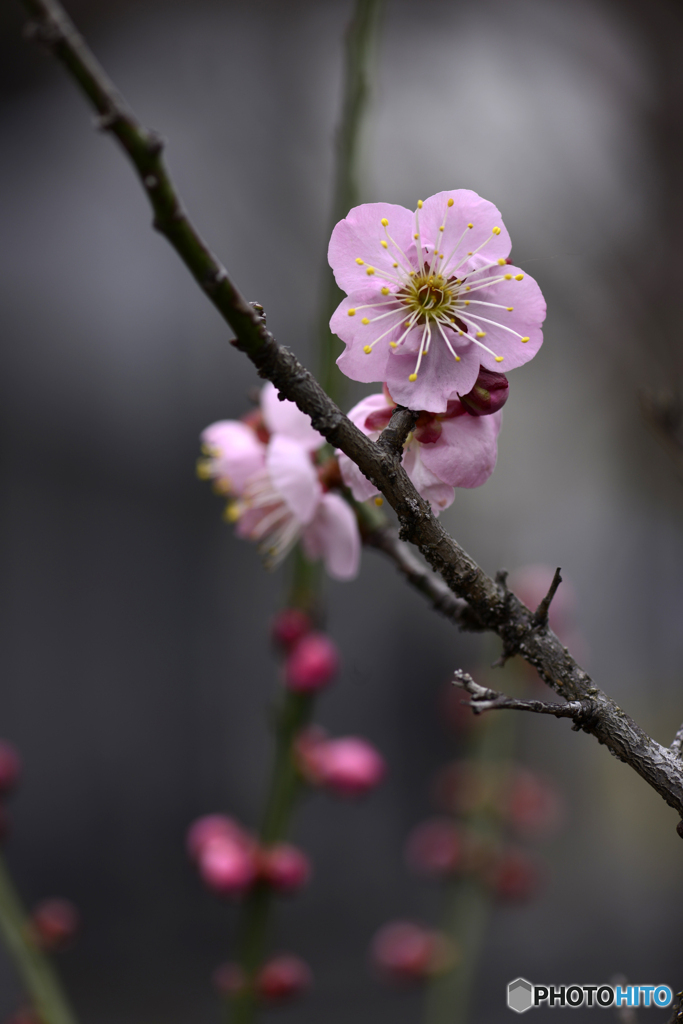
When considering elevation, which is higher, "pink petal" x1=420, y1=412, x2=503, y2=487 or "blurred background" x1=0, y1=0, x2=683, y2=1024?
"blurred background" x1=0, y1=0, x2=683, y2=1024

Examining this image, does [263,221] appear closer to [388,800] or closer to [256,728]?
[256,728]

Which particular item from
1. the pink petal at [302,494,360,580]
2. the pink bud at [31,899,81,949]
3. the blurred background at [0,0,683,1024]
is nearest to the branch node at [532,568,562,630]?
the pink petal at [302,494,360,580]

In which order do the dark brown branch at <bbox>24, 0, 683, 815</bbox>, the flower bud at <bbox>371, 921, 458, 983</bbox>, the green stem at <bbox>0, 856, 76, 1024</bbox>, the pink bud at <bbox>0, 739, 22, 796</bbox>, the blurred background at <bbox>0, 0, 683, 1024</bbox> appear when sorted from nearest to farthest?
the dark brown branch at <bbox>24, 0, 683, 815</bbox> → the green stem at <bbox>0, 856, 76, 1024</bbox> → the pink bud at <bbox>0, 739, 22, 796</bbox> → the flower bud at <bbox>371, 921, 458, 983</bbox> → the blurred background at <bbox>0, 0, 683, 1024</bbox>

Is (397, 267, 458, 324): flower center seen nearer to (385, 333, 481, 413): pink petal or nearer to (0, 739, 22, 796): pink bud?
(385, 333, 481, 413): pink petal

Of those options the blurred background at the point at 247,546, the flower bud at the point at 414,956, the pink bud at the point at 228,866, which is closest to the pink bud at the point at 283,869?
the pink bud at the point at 228,866

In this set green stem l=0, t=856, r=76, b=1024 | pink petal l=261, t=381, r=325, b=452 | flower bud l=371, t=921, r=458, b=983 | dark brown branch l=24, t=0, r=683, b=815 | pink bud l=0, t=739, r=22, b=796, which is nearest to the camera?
dark brown branch l=24, t=0, r=683, b=815

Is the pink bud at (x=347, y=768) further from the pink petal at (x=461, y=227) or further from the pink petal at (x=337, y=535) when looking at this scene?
the pink petal at (x=461, y=227)

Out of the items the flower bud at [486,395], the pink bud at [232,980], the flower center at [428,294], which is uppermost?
the flower center at [428,294]
